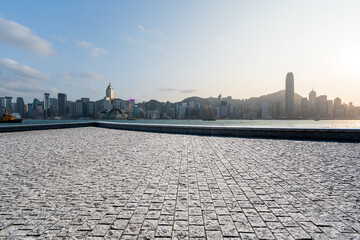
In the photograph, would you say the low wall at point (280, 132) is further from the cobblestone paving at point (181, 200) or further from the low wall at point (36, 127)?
the low wall at point (36, 127)

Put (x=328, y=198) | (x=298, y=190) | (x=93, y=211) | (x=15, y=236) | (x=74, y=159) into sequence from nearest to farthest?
(x=15, y=236), (x=93, y=211), (x=328, y=198), (x=298, y=190), (x=74, y=159)

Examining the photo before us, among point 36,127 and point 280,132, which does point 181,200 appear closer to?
point 280,132

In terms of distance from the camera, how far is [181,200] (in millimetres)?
3494

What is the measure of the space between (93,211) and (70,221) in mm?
349

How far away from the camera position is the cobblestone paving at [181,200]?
2611 millimetres

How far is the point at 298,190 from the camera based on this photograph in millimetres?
3951

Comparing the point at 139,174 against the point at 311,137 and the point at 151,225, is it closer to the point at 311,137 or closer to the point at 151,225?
the point at 151,225

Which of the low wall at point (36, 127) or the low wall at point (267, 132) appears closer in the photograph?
the low wall at point (267, 132)

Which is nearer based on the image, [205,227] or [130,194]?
[205,227]

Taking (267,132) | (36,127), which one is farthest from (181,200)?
(36,127)

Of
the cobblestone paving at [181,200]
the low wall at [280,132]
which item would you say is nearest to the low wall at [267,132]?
the low wall at [280,132]

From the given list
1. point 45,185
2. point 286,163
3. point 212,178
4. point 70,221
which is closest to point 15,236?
point 70,221

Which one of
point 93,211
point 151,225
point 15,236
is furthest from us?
point 93,211

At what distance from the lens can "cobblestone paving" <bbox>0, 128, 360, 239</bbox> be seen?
2.61 m
